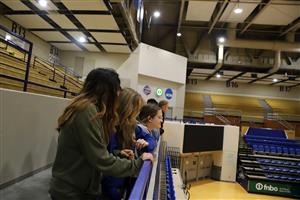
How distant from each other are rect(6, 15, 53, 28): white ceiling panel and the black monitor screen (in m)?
4.93

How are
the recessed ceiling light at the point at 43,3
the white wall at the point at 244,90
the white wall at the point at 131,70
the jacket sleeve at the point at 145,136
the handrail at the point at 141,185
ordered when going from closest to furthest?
the handrail at the point at 141,185 → the jacket sleeve at the point at 145,136 → the recessed ceiling light at the point at 43,3 → the white wall at the point at 131,70 → the white wall at the point at 244,90

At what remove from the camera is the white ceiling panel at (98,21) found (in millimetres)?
6993

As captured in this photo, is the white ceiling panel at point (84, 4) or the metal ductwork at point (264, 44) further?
the metal ductwork at point (264, 44)

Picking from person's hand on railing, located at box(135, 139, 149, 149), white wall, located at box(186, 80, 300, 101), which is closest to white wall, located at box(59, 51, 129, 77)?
white wall, located at box(186, 80, 300, 101)

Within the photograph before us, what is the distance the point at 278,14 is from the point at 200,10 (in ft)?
8.85

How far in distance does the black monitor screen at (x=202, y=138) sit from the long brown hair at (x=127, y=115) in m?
6.29

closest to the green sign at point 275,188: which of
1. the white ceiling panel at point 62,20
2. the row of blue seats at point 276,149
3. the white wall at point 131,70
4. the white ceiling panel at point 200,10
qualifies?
the row of blue seats at point 276,149

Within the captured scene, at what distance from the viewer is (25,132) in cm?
313

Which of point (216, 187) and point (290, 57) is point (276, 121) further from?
point (216, 187)

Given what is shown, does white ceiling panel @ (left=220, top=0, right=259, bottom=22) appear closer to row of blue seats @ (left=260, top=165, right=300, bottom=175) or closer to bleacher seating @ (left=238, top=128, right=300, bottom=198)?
bleacher seating @ (left=238, top=128, right=300, bottom=198)

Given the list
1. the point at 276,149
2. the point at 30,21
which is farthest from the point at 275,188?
the point at 30,21

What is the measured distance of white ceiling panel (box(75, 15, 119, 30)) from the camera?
6.99 metres

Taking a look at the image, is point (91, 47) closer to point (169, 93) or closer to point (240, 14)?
point (169, 93)

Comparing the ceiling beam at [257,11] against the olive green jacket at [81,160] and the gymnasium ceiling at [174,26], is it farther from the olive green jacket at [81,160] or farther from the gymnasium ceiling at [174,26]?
the olive green jacket at [81,160]
